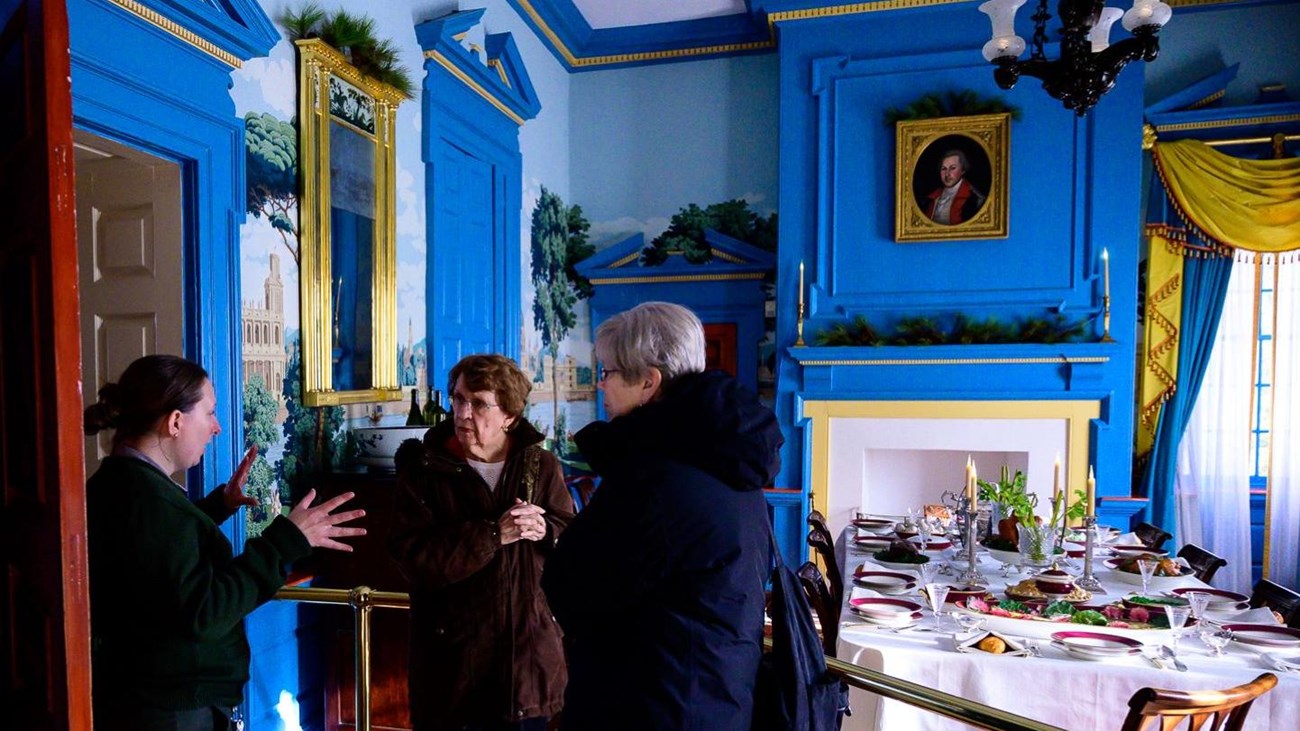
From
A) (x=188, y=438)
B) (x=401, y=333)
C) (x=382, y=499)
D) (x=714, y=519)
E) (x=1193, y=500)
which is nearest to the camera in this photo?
(x=714, y=519)

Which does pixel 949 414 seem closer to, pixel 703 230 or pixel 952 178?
pixel 952 178

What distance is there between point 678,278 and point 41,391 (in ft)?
18.3

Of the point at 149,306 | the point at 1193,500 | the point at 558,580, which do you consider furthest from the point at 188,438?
the point at 1193,500

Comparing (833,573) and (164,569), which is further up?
(164,569)

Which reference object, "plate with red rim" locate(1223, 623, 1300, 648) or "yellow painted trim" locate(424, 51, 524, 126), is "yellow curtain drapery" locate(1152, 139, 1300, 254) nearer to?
"plate with red rim" locate(1223, 623, 1300, 648)

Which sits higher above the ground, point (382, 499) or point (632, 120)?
point (632, 120)

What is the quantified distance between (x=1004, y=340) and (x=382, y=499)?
424 cm

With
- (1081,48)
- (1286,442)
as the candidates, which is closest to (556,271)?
(1081,48)

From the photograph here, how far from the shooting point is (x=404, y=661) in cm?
316

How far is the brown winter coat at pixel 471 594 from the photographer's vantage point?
2082 millimetres

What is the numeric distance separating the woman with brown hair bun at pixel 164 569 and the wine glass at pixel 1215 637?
2613 mm

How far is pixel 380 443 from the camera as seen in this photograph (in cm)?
337

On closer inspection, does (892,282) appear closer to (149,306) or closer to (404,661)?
(404,661)

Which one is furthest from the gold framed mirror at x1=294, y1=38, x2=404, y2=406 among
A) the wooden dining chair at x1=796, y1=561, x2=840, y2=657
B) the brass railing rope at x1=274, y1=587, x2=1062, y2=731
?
the wooden dining chair at x1=796, y1=561, x2=840, y2=657
